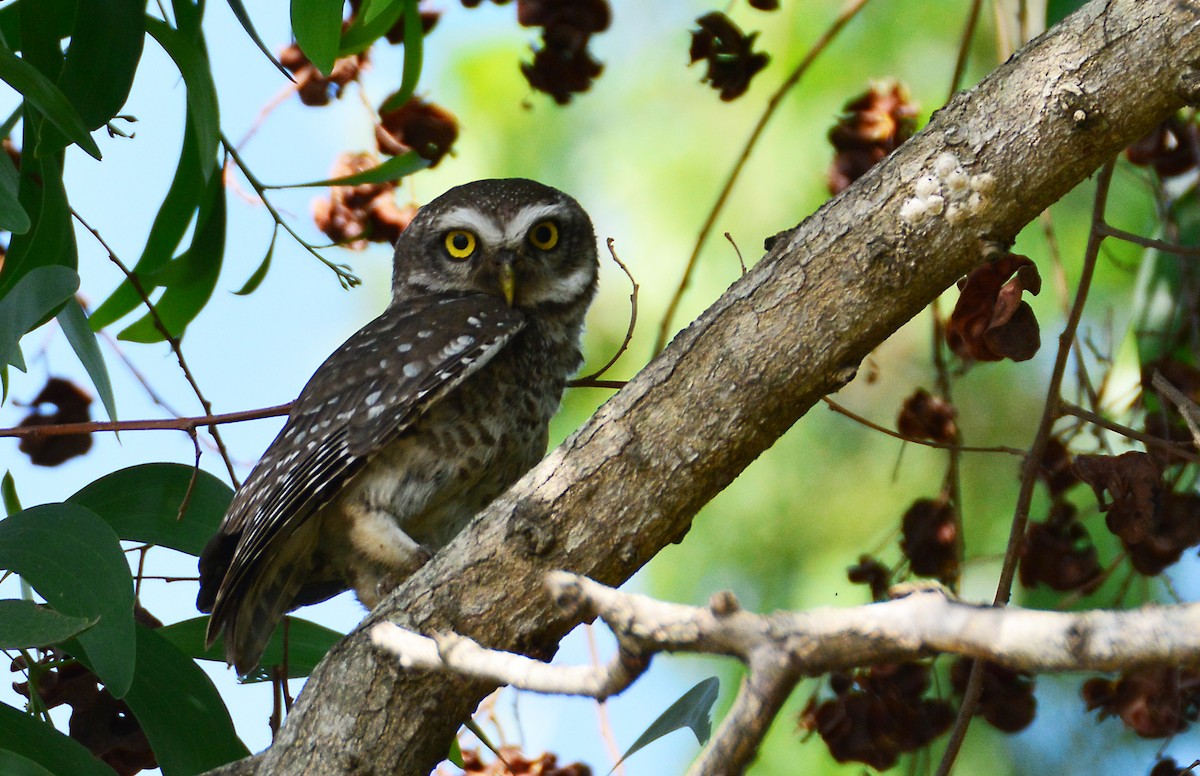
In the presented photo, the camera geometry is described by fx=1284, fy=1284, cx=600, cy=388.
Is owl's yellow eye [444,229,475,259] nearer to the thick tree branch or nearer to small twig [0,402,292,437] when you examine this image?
small twig [0,402,292,437]

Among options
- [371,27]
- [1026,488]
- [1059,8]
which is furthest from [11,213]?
[1059,8]

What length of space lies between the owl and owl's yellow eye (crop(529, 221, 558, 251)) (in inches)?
10.3

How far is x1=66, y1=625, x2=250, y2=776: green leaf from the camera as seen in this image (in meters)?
2.49

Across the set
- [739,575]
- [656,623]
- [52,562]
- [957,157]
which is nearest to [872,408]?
[739,575]

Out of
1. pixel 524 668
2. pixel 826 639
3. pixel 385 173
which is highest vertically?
pixel 385 173

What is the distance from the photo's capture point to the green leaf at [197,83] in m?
2.54

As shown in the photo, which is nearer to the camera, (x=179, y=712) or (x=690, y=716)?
(x=690, y=716)

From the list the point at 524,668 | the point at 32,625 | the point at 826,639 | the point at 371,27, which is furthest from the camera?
the point at 371,27

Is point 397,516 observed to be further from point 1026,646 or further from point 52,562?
point 1026,646

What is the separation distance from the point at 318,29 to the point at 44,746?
1.42m

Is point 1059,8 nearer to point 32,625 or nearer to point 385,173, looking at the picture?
point 385,173

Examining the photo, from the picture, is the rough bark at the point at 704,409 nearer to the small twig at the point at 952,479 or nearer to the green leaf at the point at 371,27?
the small twig at the point at 952,479

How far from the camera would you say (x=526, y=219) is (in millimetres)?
3553

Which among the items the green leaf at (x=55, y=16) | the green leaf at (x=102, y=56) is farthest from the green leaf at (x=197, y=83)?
the green leaf at (x=55, y=16)
